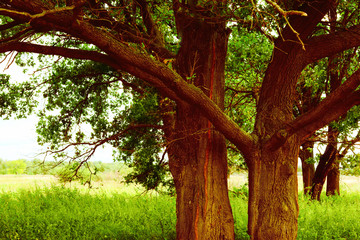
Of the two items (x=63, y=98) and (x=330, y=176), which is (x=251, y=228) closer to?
(x=63, y=98)

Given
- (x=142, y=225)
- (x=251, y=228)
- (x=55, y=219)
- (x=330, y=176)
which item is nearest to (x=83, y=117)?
(x=55, y=219)

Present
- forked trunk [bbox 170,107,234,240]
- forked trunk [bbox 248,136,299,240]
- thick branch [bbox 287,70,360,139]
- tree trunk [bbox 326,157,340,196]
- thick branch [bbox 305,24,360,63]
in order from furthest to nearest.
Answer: tree trunk [bbox 326,157,340,196] < forked trunk [bbox 170,107,234,240] < thick branch [bbox 305,24,360,63] < forked trunk [bbox 248,136,299,240] < thick branch [bbox 287,70,360,139]

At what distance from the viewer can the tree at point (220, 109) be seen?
5918 millimetres

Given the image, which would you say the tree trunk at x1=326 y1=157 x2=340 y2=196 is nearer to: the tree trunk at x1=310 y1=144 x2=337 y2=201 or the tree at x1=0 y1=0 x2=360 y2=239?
the tree trunk at x1=310 y1=144 x2=337 y2=201

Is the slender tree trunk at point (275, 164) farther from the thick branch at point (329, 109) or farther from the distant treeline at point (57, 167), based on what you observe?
the distant treeline at point (57, 167)

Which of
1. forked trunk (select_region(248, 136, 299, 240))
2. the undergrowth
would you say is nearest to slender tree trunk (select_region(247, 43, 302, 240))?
forked trunk (select_region(248, 136, 299, 240))

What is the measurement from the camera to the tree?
5918mm

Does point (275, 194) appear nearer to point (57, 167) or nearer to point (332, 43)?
point (332, 43)

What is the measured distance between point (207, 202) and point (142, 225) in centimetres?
263

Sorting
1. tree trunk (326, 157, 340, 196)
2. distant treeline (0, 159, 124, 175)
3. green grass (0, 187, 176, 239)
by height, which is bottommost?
green grass (0, 187, 176, 239)

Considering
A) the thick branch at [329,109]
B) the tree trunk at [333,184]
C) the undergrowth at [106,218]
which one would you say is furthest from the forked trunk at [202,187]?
the tree trunk at [333,184]

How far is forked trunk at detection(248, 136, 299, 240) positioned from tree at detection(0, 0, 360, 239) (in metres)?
0.02

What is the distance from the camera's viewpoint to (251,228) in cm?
651

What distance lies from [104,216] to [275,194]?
209 inches
